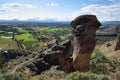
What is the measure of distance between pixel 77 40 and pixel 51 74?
10.3 metres

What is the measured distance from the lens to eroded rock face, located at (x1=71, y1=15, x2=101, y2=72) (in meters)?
30.6

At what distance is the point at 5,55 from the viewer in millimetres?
74562

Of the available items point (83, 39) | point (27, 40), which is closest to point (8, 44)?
point (27, 40)

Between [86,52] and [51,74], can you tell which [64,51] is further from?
[51,74]

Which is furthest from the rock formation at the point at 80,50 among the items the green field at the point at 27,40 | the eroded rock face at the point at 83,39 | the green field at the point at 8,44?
the green field at the point at 27,40

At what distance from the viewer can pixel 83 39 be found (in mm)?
30891

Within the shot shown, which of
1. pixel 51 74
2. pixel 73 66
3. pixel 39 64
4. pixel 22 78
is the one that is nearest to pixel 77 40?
pixel 73 66

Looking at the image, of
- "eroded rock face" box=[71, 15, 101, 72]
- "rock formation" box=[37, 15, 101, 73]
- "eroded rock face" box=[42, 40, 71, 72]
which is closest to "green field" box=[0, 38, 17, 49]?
"eroded rock face" box=[42, 40, 71, 72]

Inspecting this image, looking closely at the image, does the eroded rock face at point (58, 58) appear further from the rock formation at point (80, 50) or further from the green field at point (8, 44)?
the green field at point (8, 44)

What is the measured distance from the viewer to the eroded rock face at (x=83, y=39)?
30625mm

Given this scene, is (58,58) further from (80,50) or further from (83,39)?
(83,39)

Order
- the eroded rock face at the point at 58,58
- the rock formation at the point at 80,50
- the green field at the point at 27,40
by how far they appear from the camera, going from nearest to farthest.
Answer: the eroded rock face at the point at 58,58 < the rock formation at the point at 80,50 < the green field at the point at 27,40

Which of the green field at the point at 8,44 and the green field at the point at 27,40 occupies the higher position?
the green field at the point at 8,44

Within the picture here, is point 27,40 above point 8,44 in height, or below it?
below
